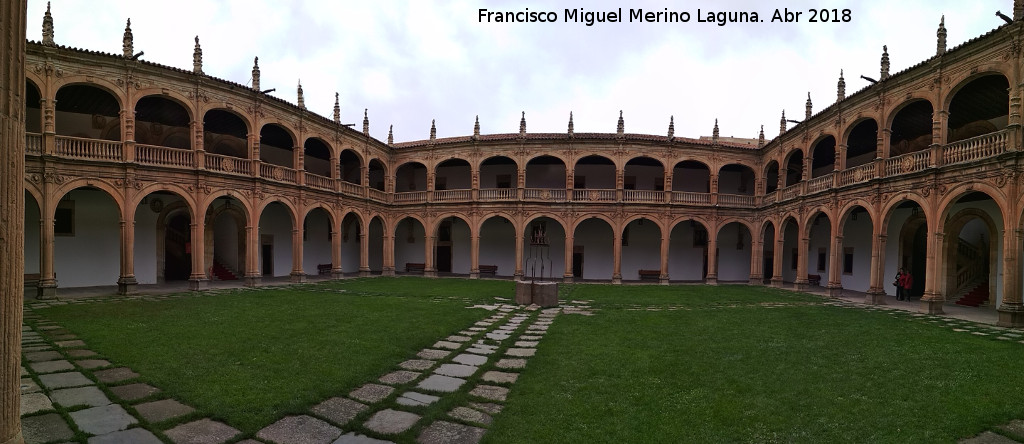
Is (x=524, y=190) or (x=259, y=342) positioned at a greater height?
(x=524, y=190)

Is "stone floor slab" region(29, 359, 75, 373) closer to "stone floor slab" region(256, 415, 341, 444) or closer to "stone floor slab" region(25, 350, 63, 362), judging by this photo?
"stone floor slab" region(25, 350, 63, 362)

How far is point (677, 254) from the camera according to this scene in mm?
28828

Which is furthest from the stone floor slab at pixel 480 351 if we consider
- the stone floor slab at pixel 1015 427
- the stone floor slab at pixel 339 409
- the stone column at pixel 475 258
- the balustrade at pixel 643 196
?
the balustrade at pixel 643 196

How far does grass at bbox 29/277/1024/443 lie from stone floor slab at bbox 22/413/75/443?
0.98 metres

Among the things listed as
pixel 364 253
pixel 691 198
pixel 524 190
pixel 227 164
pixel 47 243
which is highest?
pixel 227 164

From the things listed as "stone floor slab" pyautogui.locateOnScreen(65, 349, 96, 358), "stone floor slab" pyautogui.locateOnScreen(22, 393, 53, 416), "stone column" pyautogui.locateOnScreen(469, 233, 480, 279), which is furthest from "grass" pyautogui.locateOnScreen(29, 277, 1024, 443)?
"stone column" pyautogui.locateOnScreen(469, 233, 480, 279)

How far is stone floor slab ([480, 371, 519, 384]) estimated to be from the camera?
616cm

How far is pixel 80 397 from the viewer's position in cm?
509

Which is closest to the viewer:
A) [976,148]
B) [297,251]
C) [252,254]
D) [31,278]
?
[976,148]

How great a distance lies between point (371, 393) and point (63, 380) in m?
3.81

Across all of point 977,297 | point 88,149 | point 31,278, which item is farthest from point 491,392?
point 977,297

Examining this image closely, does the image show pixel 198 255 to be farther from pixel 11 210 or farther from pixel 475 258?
pixel 11 210

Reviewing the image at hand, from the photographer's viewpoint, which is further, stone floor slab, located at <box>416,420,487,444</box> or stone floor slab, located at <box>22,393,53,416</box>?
stone floor slab, located at <box>22,393,53,416</box>

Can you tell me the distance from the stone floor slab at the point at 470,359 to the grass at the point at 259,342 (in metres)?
0.80
